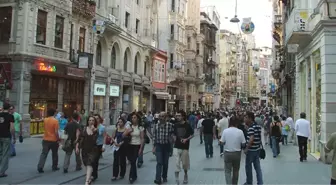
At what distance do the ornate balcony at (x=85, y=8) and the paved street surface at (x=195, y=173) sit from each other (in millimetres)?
13028

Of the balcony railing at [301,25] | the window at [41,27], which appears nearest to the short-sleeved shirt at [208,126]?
the balcony railing at [301,25]

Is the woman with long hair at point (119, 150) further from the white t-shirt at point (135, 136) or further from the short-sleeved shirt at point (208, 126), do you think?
the short-sleeved shirt at point (208, 126)

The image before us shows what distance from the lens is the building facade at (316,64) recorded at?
1327 centimetres

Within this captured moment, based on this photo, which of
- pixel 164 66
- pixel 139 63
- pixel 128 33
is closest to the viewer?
pixel 128 33

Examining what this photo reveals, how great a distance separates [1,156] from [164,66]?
36068 millimetres

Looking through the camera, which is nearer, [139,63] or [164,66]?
[139,63]

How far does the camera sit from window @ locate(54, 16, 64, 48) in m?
23.2

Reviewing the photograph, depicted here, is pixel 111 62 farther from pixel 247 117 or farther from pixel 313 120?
pixel 247 117

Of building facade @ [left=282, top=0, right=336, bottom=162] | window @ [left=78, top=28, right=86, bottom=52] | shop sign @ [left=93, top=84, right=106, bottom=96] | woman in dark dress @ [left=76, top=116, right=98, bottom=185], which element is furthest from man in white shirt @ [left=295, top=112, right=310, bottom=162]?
shop sign @ [left=93, top=84, right=106, bottom=96]

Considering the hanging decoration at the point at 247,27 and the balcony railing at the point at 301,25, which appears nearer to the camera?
the balcony railing at the point at 301,25

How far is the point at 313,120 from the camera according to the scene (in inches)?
648

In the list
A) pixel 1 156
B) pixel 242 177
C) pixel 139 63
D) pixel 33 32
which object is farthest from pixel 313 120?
pixel 139 63

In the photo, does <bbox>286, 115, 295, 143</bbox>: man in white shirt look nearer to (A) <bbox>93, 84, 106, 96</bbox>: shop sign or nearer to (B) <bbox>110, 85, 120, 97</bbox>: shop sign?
(A) <bbox>93, 84, 106, 96</bbox>: shop sign

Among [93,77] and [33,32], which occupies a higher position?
[33,32]
